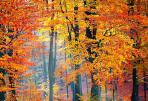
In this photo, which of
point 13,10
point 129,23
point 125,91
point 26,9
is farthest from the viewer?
point 125,91

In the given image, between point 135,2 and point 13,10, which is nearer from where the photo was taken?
point 13,10

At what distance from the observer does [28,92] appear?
1460 centimetres

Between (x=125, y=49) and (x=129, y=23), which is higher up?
(x=129, y=23)

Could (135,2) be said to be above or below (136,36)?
above

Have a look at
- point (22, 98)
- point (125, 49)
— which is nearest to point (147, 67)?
point (125, 49)

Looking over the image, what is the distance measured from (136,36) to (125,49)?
402cm

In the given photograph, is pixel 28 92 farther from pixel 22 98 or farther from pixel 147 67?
pixel 147 67

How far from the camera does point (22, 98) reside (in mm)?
14172

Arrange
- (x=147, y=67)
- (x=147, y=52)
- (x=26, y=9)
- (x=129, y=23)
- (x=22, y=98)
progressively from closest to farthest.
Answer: (x=26, y=9), (x=129, y=23), (x=147, y=52), (x=147, y=67), (x=22, y=98)

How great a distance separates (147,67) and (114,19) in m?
6.60

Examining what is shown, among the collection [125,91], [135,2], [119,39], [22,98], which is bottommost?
[125,91]

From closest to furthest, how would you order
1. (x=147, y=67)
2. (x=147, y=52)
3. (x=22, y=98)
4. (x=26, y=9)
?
1. (x=26, y=9)
2. (x=147, y=52)
3. (x=147, y=67)
4. (x=22, y=98)

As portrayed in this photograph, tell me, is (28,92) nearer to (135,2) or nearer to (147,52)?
(147,52)

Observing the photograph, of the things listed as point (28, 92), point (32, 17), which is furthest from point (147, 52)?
point (28, 92)
